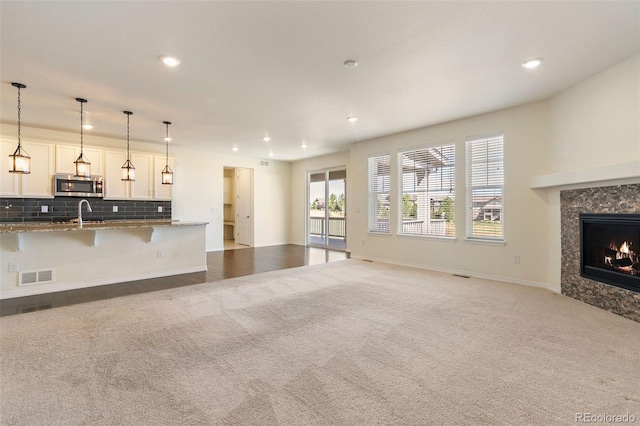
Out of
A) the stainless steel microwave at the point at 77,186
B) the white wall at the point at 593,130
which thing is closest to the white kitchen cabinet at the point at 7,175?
the stainless steel microwave at the point at 77,186

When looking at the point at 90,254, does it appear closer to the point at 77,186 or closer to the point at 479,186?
the point at 77,186

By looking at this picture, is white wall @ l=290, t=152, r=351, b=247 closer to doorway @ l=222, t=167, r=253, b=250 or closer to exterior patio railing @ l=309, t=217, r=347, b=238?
exterior patio railing @ l=309, t=217, r=347, b=238

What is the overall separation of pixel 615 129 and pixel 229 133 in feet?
20.1

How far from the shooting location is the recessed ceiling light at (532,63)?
3299 millimetres

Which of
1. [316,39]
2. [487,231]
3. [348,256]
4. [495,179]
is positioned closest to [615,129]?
[495,179]

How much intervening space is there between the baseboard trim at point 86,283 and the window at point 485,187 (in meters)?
5.07

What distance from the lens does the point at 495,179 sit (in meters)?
5.13

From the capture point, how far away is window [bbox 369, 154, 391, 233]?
6.79m

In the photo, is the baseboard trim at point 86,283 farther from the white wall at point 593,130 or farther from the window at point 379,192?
the white wall at point 593,130

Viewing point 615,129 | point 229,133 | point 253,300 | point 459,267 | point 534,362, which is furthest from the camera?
point 229,133

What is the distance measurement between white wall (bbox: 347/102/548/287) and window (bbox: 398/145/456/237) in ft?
0.52

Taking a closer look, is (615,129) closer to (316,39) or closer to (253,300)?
(316,39)

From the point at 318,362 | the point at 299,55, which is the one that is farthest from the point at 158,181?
the point at 318,362

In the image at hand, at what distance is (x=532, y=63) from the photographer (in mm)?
3363
